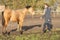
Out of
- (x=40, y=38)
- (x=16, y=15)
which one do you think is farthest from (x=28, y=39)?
(x=16, y=15)

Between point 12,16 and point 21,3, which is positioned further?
point 21,3

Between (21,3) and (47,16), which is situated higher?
(21,3)

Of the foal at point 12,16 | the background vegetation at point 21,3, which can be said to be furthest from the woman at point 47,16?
the background vegetation at point 21,3

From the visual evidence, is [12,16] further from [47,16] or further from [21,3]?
[21,3]

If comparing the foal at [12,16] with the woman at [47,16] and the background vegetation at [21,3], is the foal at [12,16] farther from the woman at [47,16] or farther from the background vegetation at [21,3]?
the background vegetation at [21,3]

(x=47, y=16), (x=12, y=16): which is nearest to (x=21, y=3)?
(x=12, y=16)

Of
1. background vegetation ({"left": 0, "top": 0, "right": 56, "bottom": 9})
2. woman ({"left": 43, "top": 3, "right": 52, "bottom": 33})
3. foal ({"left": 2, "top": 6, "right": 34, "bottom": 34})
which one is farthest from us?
background vegetation ({"left": 0, "top": 0, "right": 56, "bottom": 9})

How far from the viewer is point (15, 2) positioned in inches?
887

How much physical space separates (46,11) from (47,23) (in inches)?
33.8

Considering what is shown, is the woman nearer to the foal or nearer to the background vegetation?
the foal

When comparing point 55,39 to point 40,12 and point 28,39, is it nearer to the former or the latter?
point 28,39

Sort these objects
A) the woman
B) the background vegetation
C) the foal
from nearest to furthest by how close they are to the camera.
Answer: the foal, the woman, the background vegetation

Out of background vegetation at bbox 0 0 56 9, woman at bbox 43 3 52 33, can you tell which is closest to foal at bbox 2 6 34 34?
woman at bbox 43 3 52 33

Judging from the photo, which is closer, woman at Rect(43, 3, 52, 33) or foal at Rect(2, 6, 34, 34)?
foal at Rect(2, 6, 34, 34)
